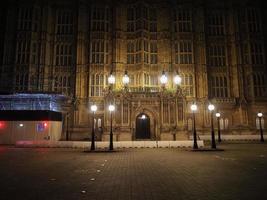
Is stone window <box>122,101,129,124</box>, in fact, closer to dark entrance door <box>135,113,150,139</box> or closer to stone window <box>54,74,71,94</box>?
dark entrance door <box>135,113,150,139</box>

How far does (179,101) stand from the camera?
32531 mm

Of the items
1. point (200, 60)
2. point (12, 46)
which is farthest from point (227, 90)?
point (12, 46)

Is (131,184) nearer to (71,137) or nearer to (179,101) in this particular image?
(179,101)

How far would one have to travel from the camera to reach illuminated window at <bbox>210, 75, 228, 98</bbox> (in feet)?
126

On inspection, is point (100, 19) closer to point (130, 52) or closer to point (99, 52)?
point (99, 52)

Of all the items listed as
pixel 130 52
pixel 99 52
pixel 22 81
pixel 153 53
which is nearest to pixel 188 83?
pixel 153 53

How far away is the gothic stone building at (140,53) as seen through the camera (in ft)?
119

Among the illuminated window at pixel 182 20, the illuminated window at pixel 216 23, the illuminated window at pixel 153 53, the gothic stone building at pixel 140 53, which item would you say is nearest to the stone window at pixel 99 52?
the gothic stone building at pixel 140 53

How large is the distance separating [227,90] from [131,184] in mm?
34485

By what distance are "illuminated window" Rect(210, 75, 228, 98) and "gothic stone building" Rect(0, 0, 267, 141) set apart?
161mm

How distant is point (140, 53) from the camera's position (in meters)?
36.4

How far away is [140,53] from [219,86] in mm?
14788

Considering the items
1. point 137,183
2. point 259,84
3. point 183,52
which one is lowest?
point 137,183

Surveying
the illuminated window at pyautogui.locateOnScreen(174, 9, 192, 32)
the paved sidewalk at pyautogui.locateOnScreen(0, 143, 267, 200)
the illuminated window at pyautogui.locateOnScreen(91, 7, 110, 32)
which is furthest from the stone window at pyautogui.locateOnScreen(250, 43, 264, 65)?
the paved sidewalk at pyautogui.locateOnScreen(0, 143, 267, 200)
